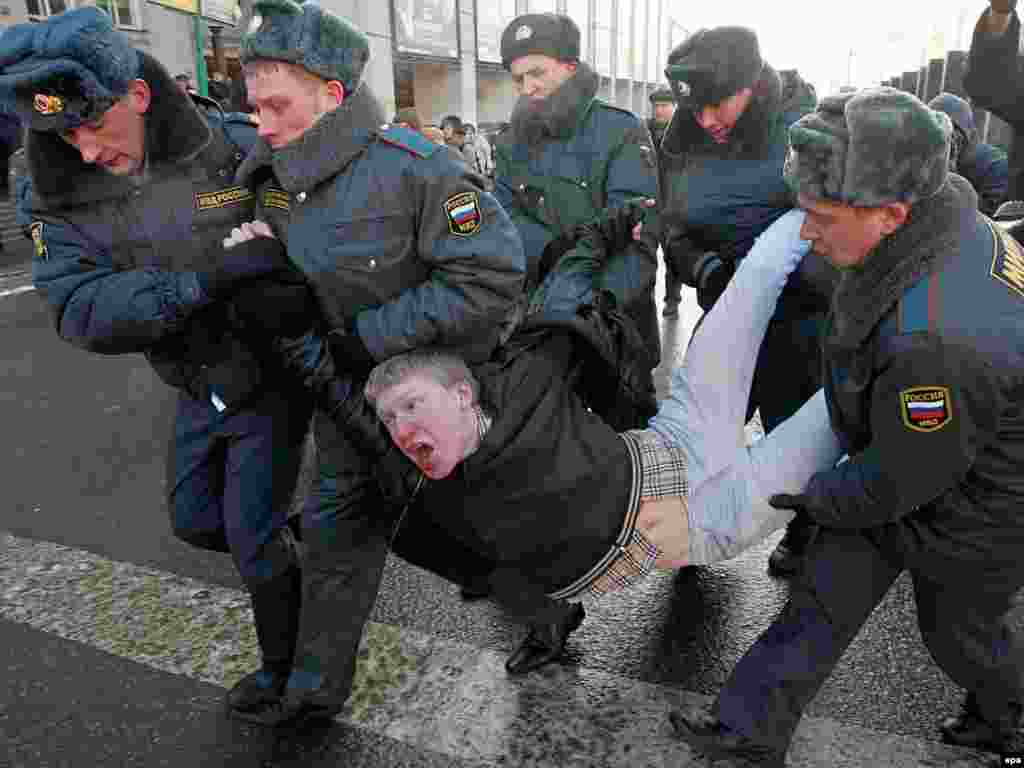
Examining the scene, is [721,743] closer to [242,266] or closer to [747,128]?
[242,266]

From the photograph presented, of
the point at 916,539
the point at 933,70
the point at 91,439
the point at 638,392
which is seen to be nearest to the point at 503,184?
the point at 638,392

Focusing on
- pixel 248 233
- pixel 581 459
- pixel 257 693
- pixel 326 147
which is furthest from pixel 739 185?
pixel 257 693

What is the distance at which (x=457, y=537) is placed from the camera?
75.3 inches

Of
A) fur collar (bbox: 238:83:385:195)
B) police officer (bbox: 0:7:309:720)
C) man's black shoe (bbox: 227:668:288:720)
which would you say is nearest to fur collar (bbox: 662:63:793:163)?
fur collar (bbox: 238:83:385:195)

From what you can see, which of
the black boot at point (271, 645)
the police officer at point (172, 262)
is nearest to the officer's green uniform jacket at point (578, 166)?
the police officer at point (172, 262)

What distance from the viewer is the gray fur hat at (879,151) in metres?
1.50

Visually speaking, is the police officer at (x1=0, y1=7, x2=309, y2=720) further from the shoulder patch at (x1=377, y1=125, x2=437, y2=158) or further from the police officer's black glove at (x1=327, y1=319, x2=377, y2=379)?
the shoulder patch at (x1=377, y1=125, x2=437, y2=158)

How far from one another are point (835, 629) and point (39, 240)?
2.14 metres

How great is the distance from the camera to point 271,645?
2.31 m

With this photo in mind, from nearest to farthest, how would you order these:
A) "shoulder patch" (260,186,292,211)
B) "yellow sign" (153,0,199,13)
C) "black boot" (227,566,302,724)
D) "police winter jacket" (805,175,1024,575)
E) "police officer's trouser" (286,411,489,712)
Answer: "police winter jacket" (805,175,1024,575) < "shoulder patch" (260,186,292,211) < "police officer's trouser" (286,411,489,712) < "black boot" (227,566,302,724) < "yellow sign" (153,0,199,13)

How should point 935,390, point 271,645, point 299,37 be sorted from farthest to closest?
1. point 271,645
2. point 299,37
3. point 935,390

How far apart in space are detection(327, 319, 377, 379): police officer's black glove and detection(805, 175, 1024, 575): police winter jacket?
1.06 m

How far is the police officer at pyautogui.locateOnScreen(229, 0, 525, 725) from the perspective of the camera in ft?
6.05

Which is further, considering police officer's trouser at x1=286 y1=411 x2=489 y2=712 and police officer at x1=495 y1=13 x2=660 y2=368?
police officer at x1=495 y1=13 x2=660 y2=368
